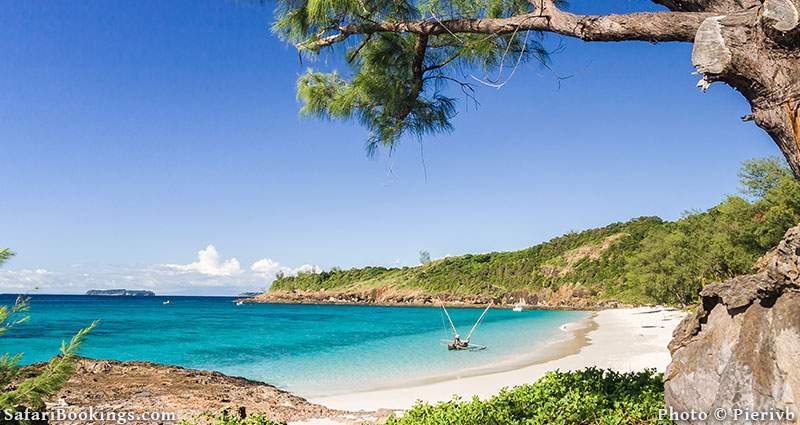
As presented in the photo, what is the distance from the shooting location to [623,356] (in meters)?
16.7

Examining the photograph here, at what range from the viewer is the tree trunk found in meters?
2.90

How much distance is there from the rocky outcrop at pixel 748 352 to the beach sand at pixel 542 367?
5.39 meters

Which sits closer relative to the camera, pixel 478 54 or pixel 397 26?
pixel 397 26

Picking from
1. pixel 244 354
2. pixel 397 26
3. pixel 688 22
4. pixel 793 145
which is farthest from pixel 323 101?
pixel 244 354

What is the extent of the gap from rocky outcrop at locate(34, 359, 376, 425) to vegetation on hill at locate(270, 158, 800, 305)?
1078 cm

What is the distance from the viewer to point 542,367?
15727mm

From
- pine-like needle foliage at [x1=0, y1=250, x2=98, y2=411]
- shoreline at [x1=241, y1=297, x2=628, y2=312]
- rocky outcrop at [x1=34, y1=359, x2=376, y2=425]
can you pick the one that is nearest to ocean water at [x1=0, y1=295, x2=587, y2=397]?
rocky outcrop at [x1=34, y1=359, x2=376, y2=425]

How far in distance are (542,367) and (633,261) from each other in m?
35.3

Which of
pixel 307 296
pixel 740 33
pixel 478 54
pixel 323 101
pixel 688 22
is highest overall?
pixel 478 54

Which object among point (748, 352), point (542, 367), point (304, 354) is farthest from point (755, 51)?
point (304, 354)

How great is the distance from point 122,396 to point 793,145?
9.73 meters

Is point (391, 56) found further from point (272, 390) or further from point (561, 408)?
point (272, 390)

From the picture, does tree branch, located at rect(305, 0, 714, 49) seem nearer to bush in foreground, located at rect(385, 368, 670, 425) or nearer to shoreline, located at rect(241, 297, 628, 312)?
bush in foreground, located at rect(385, 368, 670, 425)

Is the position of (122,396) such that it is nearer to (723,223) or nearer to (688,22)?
(688,22)
